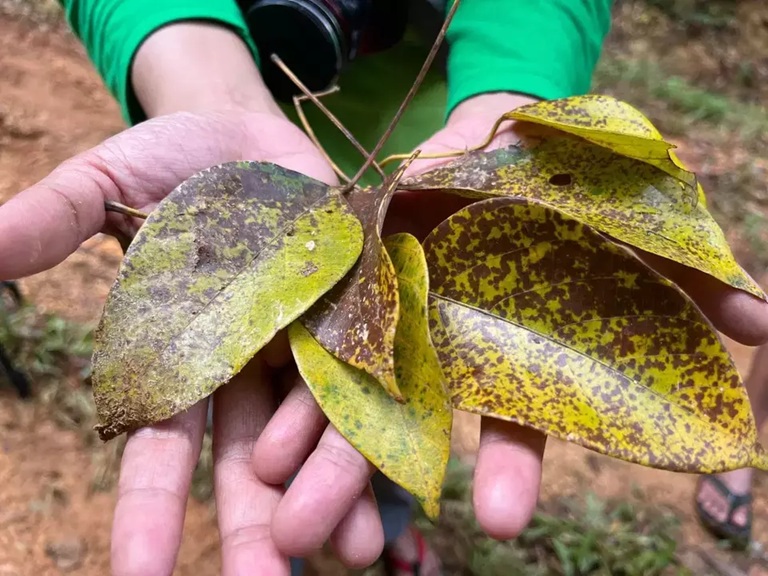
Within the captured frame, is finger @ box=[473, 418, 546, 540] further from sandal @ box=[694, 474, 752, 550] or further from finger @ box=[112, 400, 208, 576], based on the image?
sandal @ box=[694, 474, 752, 550]

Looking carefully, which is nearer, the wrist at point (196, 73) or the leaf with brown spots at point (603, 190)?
the leaf with brown spots at point (603, 190)

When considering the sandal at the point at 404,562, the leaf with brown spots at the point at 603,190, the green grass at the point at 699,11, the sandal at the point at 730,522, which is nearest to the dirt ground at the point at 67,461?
the sandal at the point at 730,522

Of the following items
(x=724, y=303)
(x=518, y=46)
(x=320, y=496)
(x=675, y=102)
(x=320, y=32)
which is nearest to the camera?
(x=320, y=496)

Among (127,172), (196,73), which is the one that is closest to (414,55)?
(196,73)

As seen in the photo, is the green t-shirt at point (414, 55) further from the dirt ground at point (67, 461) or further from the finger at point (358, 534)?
the dirt ground at point (67, 461)

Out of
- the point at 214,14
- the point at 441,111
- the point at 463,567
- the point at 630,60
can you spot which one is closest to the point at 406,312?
the point at 214,14

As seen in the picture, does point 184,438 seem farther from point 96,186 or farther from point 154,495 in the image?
point 96,186
